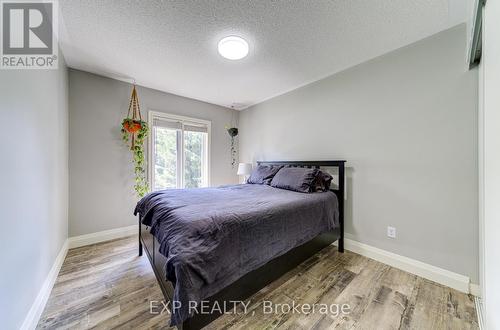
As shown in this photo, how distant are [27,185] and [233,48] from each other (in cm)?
211

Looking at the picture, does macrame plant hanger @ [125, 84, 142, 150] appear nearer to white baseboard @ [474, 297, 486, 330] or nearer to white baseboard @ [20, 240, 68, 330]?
white baseboard @ [20, 240, 68, 330]

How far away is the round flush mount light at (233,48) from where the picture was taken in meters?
1.92

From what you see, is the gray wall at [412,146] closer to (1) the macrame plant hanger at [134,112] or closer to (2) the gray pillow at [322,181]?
(2) the gray pillow at [322,181]

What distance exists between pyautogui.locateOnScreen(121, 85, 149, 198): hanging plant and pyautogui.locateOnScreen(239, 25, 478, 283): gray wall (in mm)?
2783

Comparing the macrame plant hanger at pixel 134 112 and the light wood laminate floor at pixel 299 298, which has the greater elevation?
the macrame plant hanger at pixel 134 112

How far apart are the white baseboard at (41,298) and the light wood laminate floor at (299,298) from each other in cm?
5

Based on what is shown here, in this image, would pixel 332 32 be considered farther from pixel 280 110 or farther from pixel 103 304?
pixel 103 304

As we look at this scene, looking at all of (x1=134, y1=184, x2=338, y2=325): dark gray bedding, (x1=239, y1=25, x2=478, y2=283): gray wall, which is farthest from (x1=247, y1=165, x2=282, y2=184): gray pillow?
(x1=134, y1=184, x2=338, y2=325): dark gray bedding

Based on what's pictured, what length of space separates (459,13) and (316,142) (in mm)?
1780

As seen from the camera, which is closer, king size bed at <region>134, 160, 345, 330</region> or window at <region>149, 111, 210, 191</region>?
king size bed at <region>134, 160, 345, 330</region>

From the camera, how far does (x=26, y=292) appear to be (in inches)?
47.8

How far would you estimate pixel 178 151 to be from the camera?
3.54 meters

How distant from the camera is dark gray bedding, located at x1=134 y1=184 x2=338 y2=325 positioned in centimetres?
100

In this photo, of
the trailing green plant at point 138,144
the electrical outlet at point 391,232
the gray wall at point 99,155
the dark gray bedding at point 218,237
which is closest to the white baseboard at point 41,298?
the gray wall at point 99,155
